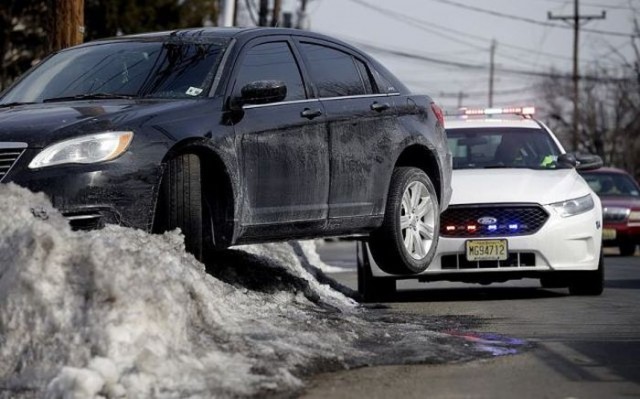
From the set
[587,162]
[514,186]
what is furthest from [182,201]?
[587,162]

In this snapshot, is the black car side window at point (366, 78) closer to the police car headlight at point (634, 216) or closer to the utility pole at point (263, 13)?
the police car headlight at point (634, 216)

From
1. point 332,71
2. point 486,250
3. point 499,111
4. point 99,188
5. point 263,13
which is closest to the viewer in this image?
point 99,188

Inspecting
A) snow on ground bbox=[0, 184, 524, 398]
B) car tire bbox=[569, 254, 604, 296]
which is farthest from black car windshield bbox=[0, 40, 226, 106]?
car tire bbox=[569, 254, 604, 296]

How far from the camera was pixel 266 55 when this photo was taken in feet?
31.4

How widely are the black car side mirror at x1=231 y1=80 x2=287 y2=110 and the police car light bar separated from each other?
225 inches

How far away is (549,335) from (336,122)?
83.8 inches

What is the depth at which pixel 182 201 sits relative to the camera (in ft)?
27.2

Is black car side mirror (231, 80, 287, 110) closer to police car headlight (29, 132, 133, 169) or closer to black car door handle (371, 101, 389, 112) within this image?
police car headlight (29, 132, 133, 169)

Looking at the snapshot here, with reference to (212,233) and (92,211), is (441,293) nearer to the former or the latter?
(212,233)

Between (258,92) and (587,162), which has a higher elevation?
(258,92)

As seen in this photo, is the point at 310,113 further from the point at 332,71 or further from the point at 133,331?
the point at 133,331

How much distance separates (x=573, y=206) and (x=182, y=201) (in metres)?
5.16

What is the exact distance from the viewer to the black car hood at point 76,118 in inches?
312

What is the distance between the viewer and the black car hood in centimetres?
792
